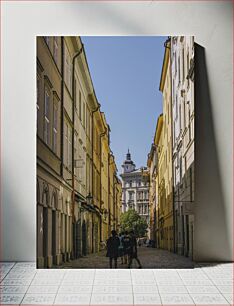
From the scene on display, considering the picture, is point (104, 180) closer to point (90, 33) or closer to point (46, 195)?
point (46, 195)

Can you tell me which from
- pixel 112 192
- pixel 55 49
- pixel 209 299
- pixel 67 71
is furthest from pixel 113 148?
pixel 209 299

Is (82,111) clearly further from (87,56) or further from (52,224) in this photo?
(52,224)

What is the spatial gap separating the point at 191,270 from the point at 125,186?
148cm

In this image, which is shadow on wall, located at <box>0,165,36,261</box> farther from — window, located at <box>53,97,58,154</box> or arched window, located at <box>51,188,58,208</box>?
window, located at <box>53,97,58,154</box>

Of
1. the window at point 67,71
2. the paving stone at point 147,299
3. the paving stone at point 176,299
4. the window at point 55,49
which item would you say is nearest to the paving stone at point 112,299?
the paving stone at point 147,299

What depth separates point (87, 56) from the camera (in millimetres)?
8148

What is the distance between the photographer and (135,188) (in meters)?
8.59

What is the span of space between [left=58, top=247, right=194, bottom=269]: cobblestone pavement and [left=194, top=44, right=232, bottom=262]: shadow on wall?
17.0 inches

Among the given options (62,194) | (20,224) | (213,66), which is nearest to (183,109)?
(213,66)

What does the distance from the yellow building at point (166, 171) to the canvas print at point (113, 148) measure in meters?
0.01

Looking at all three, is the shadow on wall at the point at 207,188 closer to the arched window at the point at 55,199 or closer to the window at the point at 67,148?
the window at the point at 67,148

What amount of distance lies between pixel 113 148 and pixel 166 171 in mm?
791

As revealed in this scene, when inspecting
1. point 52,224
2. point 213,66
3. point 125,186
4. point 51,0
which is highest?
point 51,0

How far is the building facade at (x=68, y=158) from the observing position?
25.6 feet
